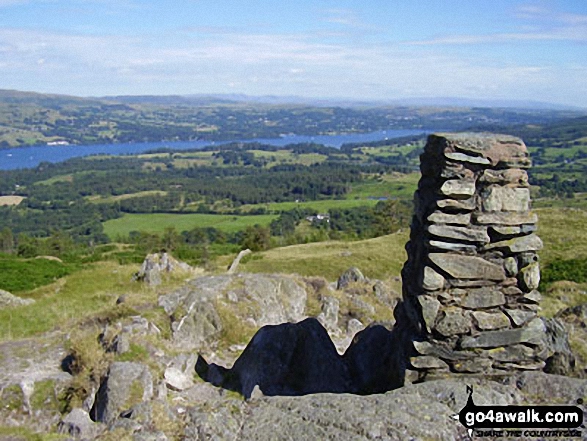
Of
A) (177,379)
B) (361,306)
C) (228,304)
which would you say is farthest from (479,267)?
(361,306)

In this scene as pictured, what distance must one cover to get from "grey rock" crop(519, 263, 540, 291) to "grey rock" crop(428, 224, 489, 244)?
87 cm

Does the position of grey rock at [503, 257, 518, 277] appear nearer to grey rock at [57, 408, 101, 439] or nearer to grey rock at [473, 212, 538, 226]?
grey rock at [473, 212, 538, 226]

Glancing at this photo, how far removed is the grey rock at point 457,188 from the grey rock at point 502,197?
0.96 feet

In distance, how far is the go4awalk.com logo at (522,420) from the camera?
6.79m

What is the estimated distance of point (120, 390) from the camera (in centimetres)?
1044

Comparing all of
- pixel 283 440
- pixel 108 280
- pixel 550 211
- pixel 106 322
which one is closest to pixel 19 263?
pixel 108 280

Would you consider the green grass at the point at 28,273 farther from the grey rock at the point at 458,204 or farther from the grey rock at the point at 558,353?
the grey rock at the point at 558,353

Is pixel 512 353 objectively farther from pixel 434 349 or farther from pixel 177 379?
pixel 177 379

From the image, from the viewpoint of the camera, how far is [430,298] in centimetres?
862

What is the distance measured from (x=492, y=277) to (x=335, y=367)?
4383 mm

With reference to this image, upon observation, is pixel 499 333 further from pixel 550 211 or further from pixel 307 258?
pixel 550 211

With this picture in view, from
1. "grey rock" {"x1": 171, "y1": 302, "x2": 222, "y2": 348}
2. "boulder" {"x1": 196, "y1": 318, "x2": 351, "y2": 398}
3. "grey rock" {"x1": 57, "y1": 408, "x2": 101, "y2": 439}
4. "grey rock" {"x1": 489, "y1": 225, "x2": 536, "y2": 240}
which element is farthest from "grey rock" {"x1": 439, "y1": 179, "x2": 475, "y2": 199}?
"grey rock" {"x1": 171, "y1": 302, "x2": 222, "y2": 348}

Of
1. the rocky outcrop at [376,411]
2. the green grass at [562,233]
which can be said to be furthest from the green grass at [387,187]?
the rocky outcrop at [376,411]

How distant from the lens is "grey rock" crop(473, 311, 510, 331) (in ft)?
27.9
